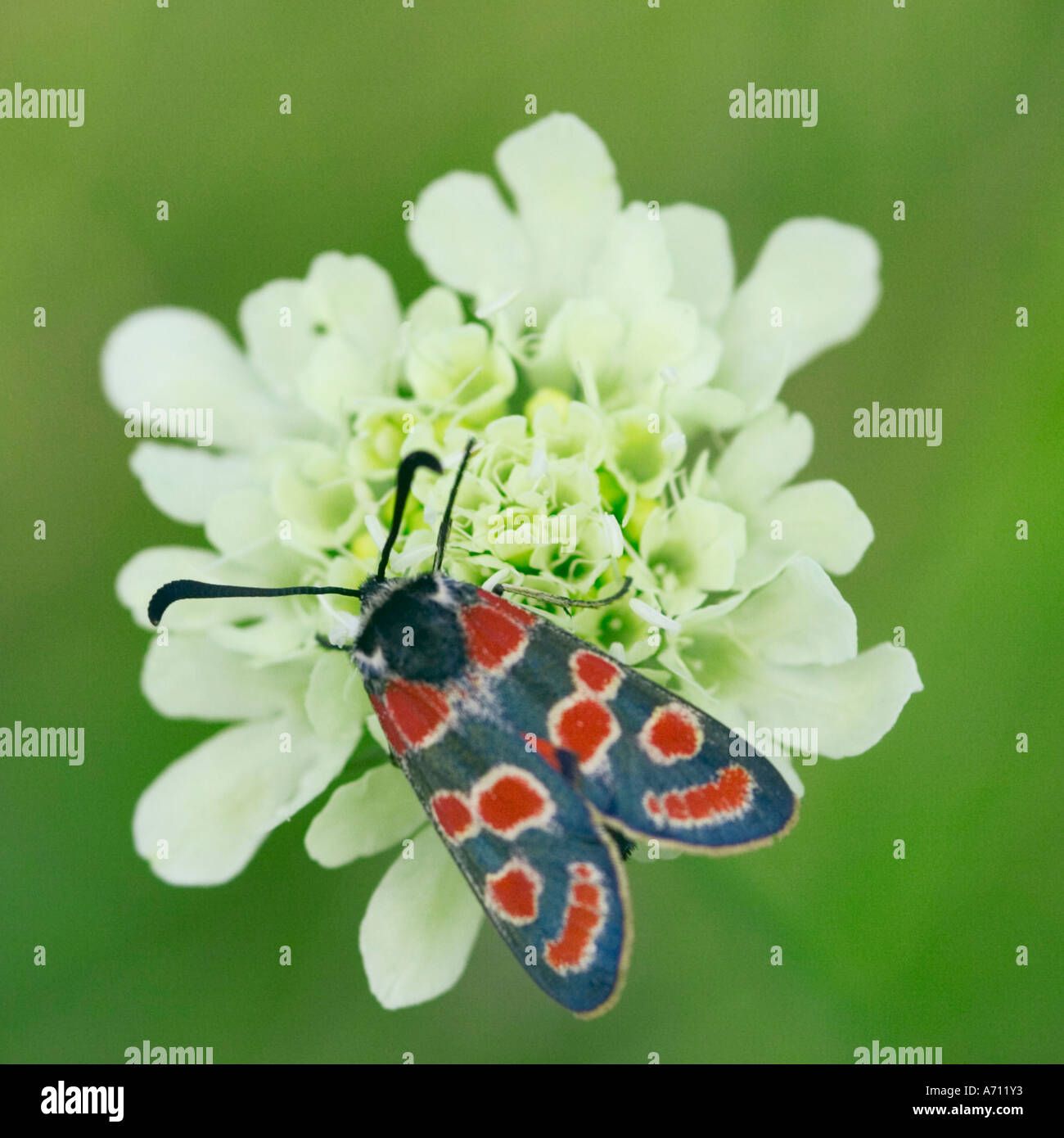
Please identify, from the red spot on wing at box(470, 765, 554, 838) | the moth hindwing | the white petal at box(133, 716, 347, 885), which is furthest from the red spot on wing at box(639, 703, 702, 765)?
the white petal at box(133, 716, 347, 885)

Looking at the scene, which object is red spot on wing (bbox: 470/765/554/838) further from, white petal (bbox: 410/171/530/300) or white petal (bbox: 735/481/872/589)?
white petal (bbox: 410/171/530/300)

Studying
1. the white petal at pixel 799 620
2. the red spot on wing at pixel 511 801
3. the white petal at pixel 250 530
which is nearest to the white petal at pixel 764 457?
the white petal at pixel 799 620

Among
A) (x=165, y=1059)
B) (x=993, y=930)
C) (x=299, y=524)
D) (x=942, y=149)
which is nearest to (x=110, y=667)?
(x=165, y=1059)

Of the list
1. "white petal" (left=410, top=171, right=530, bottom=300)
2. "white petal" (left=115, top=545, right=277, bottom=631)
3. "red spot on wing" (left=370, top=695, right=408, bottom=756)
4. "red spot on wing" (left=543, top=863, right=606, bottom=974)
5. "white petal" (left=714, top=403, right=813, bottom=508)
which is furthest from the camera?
"white petal" (left=410, top=171, right=530, bottom=300)

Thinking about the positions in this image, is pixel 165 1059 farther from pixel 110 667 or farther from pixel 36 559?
pixel 36 559

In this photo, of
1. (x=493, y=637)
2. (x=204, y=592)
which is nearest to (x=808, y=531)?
(x=493, y=637)

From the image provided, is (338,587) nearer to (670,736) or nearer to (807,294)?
(670,736)

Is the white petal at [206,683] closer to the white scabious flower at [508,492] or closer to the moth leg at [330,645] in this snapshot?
the white scabious flower at [508,492]
